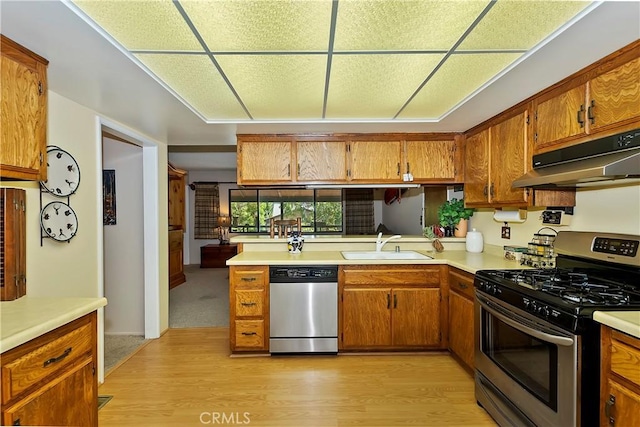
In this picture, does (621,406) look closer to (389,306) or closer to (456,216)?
(389,306)

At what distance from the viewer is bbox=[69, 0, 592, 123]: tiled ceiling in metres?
1.28

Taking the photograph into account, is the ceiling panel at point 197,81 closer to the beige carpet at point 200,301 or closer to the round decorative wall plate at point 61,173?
the round decorative wall plate at point 61,173

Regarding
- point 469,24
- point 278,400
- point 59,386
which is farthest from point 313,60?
point 278,400

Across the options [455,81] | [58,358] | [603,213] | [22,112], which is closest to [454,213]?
[603,213]

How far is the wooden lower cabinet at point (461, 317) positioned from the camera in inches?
96.3

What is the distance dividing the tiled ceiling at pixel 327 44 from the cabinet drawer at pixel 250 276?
142 centimetres

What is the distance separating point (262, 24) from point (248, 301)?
Result: 2209mm

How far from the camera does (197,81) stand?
6.50 ft

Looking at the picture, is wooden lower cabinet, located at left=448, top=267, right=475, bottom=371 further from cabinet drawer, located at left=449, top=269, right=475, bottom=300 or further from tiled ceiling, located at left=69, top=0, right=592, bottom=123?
tiled ceiling, located at left=69, top=0, right=592, bottom=123

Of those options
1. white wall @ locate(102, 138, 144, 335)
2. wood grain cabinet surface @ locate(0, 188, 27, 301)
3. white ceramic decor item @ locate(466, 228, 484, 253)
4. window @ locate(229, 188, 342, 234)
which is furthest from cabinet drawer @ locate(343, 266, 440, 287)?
window @ locate(229, 188, 342, 234)

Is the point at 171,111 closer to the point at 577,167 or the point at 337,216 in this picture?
the point at 577,167

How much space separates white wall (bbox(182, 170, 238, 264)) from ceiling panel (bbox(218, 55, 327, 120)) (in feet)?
Answer: 19.9

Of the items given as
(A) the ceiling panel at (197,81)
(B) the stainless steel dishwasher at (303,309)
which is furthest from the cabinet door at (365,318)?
(A) the ceiling panel at (197,81)

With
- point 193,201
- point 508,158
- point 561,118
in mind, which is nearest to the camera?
point 561,118
